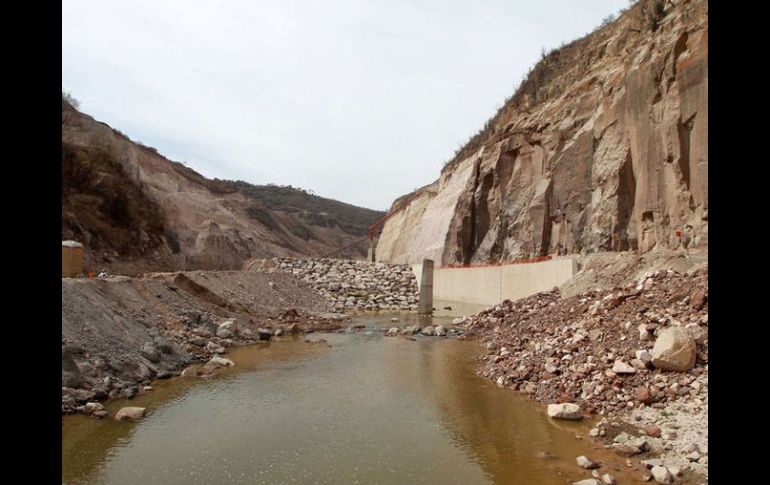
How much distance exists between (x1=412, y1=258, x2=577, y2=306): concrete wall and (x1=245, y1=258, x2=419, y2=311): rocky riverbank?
216 cm

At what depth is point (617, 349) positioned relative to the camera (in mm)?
7910

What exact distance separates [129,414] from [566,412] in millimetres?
6132

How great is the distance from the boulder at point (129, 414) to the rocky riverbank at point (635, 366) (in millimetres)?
5881

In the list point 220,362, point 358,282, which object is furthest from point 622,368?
point 358,282

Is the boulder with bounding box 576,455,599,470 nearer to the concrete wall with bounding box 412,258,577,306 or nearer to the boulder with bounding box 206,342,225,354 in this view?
the boulder with bounding box 206,342,225,354

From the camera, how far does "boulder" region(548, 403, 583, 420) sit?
22.1ft

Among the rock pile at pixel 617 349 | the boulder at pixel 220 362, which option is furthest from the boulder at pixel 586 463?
the boulder at pixel 220 362

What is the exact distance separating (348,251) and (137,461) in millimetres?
62235

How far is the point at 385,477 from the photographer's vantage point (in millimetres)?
5152

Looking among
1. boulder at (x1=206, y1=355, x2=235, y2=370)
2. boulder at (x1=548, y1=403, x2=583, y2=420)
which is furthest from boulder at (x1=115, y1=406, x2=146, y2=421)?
boulder at (x1=548, y1=403, x2=583, y2=420)

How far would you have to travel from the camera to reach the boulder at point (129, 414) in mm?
6977

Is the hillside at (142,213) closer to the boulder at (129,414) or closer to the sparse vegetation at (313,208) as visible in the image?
the boulder at (129,414)
